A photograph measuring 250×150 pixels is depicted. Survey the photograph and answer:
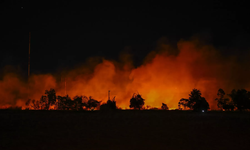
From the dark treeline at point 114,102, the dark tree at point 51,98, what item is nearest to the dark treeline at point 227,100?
the dark treeline at point 114,102

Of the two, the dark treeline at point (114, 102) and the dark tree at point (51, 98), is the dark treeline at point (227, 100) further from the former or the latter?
the dark tree at point (51, 98)

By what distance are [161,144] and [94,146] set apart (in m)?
3.13

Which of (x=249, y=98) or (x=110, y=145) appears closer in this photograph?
(x=110, y=145)

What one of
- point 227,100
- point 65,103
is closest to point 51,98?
point 65,103

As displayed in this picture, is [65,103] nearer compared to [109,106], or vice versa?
[109,106]

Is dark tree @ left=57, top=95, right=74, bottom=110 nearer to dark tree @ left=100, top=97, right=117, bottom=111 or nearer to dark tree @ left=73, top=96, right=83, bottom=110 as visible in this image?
dark tree @ left=73, top=96, right=83, bottom=110

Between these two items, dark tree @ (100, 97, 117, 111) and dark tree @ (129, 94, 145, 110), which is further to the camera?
dark tree @ (129, 94, 145, 110)

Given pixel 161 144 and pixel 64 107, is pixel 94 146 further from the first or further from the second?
pixel 64 107

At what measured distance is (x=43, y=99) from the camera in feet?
220

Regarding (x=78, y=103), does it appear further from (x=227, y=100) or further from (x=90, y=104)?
(x=227, y=100)

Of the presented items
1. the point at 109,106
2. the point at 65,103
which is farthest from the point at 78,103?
the point at 109,106

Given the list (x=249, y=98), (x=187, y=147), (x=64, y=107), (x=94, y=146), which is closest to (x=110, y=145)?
(x=94, y=146)

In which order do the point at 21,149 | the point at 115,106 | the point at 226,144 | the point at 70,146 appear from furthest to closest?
1. the point at 115,106
2. the point at 226,144
3. the point at 70,146
4. the point at 21,149

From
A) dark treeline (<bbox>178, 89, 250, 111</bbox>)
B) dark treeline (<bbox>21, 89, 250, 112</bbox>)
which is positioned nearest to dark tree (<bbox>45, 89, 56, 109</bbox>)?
dark treeline (<bbox>21, 89, 250, 112</bbox>)
